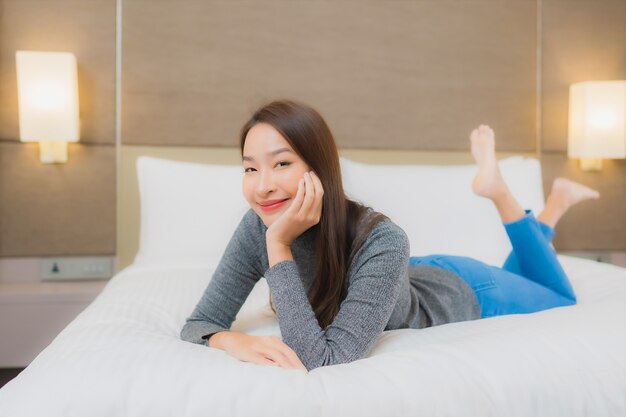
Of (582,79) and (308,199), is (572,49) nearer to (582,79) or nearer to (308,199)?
(582,79)

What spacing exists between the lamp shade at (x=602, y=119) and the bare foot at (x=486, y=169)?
3.54 ft

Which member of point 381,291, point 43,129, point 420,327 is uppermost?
point 43,129

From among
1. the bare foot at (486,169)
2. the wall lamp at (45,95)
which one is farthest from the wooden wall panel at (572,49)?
the wall lamp at (45,95)

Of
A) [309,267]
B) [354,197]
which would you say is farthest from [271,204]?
[354,197]

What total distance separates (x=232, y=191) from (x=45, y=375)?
1346 millimetres

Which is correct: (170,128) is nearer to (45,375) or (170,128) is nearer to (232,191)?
(232,191)

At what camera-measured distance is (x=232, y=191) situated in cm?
208

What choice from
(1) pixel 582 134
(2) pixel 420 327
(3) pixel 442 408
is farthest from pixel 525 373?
(1) pixel 582 134

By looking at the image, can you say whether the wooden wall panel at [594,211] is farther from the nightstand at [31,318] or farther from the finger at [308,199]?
the nightstand at [31,318]

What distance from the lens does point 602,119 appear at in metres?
2.52

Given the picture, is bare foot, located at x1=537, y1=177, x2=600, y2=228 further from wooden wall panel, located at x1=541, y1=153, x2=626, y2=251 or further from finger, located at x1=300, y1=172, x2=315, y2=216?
finger, located at x1=300, y1=172, x2=315, y2=216

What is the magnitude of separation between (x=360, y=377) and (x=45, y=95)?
5.81ft

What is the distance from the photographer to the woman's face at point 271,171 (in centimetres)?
104

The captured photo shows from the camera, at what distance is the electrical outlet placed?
2.19 m
